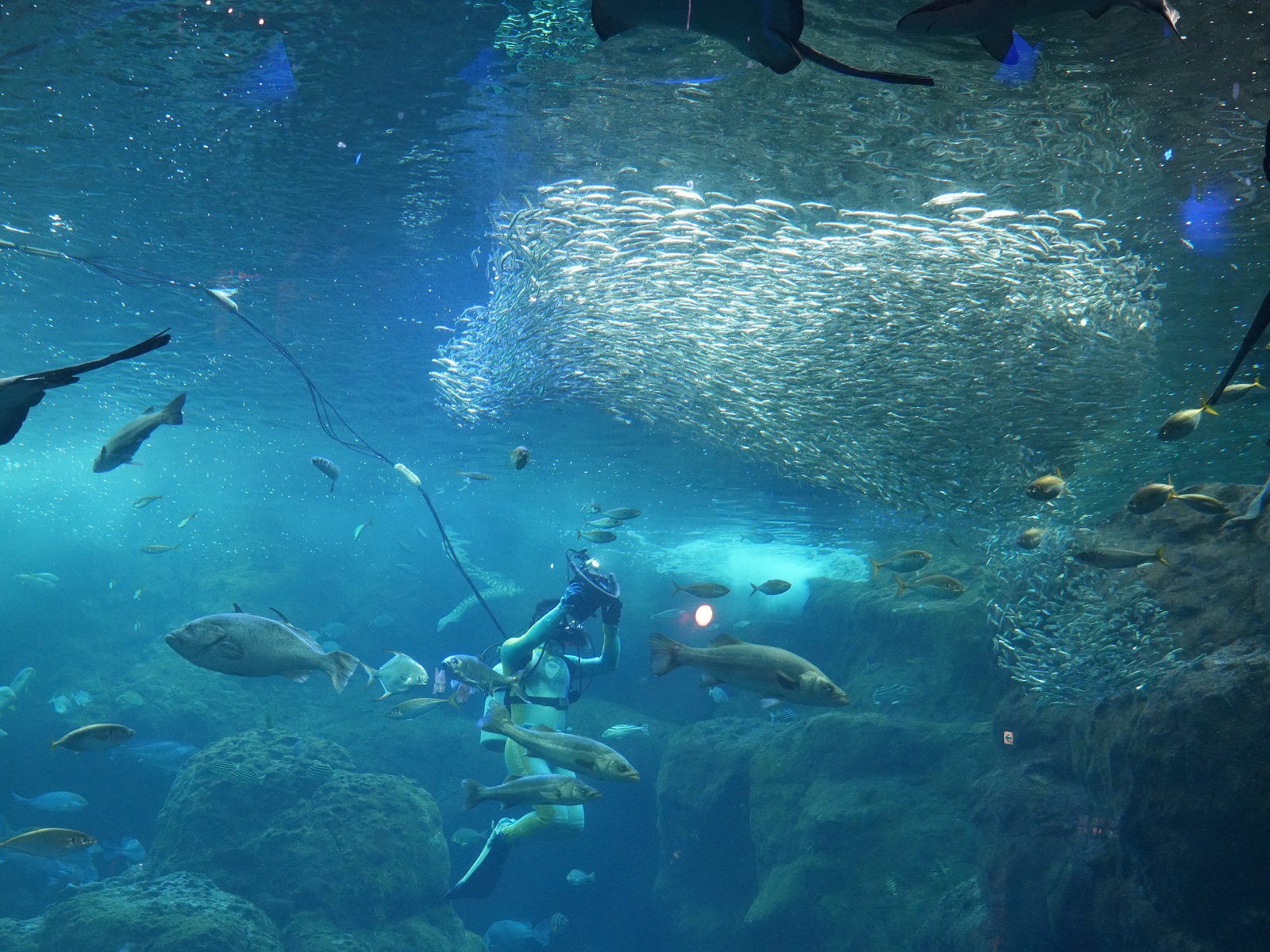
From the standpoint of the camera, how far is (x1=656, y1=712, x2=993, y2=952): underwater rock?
992 centimetres

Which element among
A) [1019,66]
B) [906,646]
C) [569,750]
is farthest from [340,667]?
A: [906,646]

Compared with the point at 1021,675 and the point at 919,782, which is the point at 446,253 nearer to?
the point at 1021,675

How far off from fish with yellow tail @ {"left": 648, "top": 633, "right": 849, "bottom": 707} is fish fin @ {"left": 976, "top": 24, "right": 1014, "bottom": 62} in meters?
3.61

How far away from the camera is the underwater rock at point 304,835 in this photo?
11133 millimetres

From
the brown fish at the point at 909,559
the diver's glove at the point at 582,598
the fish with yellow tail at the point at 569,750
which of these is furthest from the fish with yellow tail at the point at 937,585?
the fish with yellow tail at the point at 569,750

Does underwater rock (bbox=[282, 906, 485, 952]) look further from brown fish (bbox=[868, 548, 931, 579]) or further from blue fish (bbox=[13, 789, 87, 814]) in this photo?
brown fish (bbox=[868, 548, 931, 579])

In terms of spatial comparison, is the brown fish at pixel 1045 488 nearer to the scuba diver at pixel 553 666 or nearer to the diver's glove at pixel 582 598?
the scuba diver at pixel 553 666

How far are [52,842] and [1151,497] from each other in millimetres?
13328

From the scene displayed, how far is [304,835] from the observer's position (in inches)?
454

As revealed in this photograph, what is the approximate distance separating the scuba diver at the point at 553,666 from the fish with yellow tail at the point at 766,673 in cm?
267

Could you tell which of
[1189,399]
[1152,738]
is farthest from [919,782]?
[1189,399]

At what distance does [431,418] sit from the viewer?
24.3 m

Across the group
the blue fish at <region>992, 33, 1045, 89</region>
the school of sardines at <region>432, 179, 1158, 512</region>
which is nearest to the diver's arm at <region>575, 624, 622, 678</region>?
the school of sardines at <region>432, 179, 1158, 512</region>

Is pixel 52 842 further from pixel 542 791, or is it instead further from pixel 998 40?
pixel 998 40
